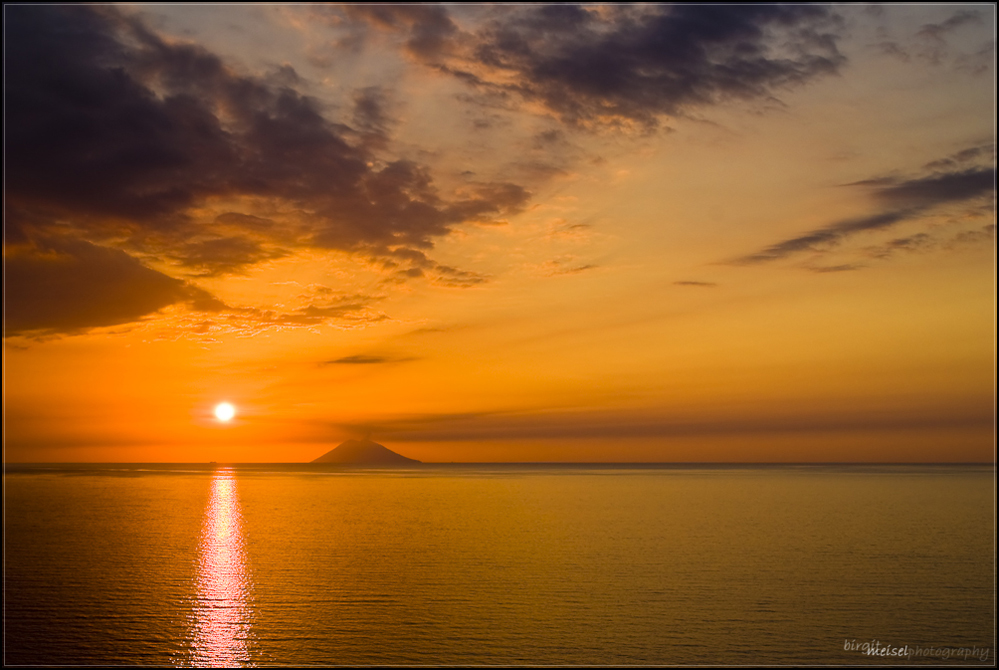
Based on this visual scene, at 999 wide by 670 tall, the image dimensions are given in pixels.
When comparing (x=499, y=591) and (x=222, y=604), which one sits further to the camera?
(x=499, y=591)

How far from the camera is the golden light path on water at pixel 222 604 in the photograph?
1549 inches

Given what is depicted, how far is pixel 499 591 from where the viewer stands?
5322 cm

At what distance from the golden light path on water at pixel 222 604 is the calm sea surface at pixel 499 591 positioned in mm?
228

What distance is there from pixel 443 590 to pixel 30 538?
61.2 metres

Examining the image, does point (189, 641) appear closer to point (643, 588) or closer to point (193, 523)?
point (643, 588)

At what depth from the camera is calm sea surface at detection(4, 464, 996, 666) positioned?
3972 cm

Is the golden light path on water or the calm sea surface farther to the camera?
the calm sea surface

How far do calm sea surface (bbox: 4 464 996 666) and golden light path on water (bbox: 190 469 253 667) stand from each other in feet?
0.75

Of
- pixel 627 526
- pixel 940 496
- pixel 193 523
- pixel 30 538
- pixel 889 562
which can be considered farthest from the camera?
pixel 940 496

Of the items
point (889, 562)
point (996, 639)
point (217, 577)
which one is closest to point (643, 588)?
point (996, 639)

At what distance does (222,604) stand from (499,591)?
20.9 metres

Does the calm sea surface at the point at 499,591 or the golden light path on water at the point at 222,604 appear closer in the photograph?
the golden light path on water at the point at 222,604

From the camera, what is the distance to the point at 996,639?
136 ft

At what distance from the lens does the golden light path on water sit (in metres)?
39.3
